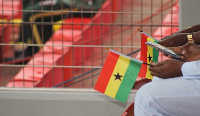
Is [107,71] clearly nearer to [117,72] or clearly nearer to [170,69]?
A: [117,72]

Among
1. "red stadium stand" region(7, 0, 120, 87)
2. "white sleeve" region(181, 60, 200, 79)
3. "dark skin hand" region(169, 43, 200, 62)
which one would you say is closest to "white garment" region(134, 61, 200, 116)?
"white sleeve" region(181, 60, 200, 79)

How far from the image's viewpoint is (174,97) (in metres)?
2.42

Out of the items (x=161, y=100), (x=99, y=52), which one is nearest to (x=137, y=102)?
(x=161, y=100)

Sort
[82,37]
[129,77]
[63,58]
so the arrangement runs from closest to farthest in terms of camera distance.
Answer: [129,77] → [82,37] → [63,58]

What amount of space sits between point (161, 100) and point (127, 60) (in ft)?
1.71

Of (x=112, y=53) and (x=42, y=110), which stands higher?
(x=112, y=53)

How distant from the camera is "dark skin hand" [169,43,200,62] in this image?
2.68 meters

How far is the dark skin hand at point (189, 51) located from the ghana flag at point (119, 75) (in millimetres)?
271

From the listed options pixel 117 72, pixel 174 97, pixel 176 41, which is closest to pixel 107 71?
pixel 117 72

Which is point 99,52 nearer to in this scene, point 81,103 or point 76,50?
point 76,50

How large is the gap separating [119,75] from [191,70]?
583mm

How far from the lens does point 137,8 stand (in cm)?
686

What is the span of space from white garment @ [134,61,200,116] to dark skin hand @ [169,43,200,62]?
0.20m

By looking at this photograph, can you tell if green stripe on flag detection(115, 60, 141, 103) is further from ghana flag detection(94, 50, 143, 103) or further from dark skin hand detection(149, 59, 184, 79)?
dark skin hand detection(149, 59, 184, 79)
